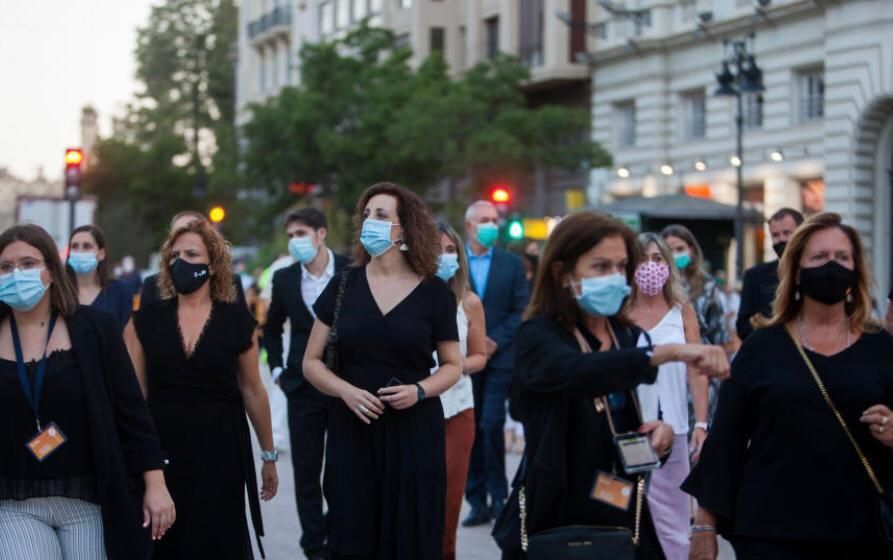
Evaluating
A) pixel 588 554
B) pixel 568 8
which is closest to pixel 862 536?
pixel 588 554

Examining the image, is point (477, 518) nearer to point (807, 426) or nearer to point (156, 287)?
point (156, 287)

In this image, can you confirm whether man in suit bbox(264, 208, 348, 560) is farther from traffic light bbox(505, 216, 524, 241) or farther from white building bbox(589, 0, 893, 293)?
white building bbox(589, 0, 893, 293)

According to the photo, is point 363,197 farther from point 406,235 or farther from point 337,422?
point 337,422

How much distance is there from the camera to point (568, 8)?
4472 centimetres

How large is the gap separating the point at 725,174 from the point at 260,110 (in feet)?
46.9

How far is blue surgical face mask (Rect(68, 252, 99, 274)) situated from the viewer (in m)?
10.6

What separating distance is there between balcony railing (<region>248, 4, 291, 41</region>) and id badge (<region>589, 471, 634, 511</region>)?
217ft

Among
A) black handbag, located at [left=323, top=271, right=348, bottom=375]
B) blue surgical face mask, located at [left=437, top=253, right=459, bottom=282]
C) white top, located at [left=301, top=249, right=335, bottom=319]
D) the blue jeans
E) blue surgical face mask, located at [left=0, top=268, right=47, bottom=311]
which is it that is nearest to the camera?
blue surgical face mask, located at [left=0, top=268, right=47, bottom=311]

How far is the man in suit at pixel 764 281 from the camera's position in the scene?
1002 cm

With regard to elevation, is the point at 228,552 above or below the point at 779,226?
below

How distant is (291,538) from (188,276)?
13.2 ft

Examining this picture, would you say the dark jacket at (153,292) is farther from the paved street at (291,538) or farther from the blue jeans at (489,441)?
the blue jeans at (489,441)

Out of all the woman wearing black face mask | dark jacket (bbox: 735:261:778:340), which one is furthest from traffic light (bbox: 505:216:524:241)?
the woman wearing black face mask

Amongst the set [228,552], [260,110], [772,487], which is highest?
[260,110]
